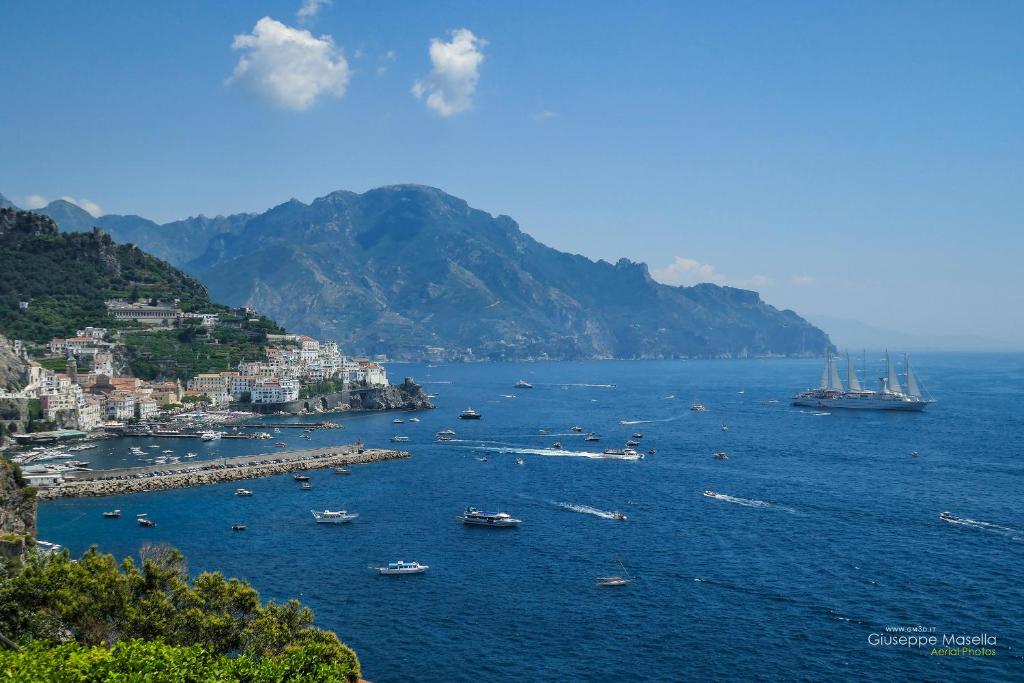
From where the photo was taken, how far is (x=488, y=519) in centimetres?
5916

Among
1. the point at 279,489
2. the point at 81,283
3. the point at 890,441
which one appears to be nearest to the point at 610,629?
the point at 279,489

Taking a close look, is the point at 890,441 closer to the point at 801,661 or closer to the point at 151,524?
the point at 801,661

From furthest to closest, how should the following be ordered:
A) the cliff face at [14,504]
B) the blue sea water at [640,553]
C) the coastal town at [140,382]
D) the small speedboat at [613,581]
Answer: the coastal town at [140,382]
the cliff face at [14,504]
the small speedboat at [613,581]
the blue sea water at [640,553]

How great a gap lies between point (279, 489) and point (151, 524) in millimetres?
15927

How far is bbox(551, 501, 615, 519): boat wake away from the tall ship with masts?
95.5m

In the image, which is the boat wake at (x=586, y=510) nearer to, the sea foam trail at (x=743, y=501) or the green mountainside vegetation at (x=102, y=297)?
the sea foam trail at (x=743, y=501)

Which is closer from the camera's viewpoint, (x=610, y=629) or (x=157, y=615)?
(x=157, y=615)

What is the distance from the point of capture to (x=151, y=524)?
58719mm

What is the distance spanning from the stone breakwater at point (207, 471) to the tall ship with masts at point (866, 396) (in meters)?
88.7

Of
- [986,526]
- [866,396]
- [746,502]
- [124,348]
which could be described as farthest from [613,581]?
[866,396]

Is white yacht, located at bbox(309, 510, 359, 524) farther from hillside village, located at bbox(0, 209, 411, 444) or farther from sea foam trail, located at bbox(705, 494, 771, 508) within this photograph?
hillside village, located at bbox(0, 209, 411, 444)

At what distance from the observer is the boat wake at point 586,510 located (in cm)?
6197

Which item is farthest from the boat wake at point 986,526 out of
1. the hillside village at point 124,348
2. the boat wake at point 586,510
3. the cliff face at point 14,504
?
the hillside village at point 124,348

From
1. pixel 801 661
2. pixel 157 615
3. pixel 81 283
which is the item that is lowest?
pixel 801 661
